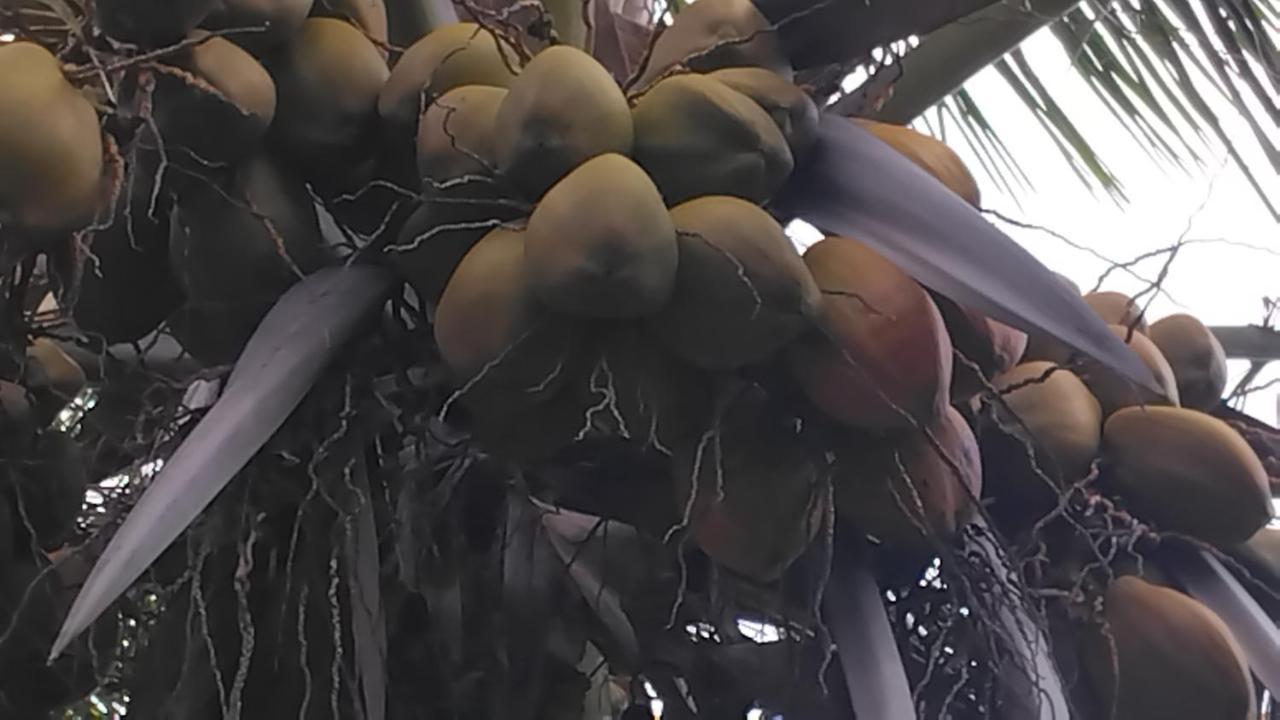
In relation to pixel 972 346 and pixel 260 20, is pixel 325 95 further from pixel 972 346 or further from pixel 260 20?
pixel 972 346

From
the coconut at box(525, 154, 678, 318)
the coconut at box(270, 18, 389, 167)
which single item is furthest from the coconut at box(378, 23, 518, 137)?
the coconut at box(525, 154, 678, 318)

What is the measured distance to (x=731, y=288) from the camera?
50 centimetres

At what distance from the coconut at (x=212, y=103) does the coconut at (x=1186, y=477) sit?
1.33ft

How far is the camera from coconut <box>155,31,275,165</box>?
0.54 m

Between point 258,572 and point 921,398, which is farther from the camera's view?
point 258,572

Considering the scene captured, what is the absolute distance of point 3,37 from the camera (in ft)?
1.92

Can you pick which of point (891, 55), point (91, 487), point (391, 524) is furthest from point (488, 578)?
point (891, 55)

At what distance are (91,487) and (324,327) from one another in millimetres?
310

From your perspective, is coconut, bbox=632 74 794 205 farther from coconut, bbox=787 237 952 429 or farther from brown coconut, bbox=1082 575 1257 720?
brown coconut, bbox=1082 575 1257 720

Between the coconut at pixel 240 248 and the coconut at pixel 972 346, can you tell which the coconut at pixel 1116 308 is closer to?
the coconut at pixel 972 346

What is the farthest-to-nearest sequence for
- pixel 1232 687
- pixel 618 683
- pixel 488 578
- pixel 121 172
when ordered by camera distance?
1. pixel 618 683
2. pixel 488 578
3. pixel 1232 687
4. pixel 121 172

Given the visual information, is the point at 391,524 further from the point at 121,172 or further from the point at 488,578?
the point at 121,172

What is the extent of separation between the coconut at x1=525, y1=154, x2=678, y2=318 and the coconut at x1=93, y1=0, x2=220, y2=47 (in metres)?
0.15

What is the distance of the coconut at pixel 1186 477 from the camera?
67cm
